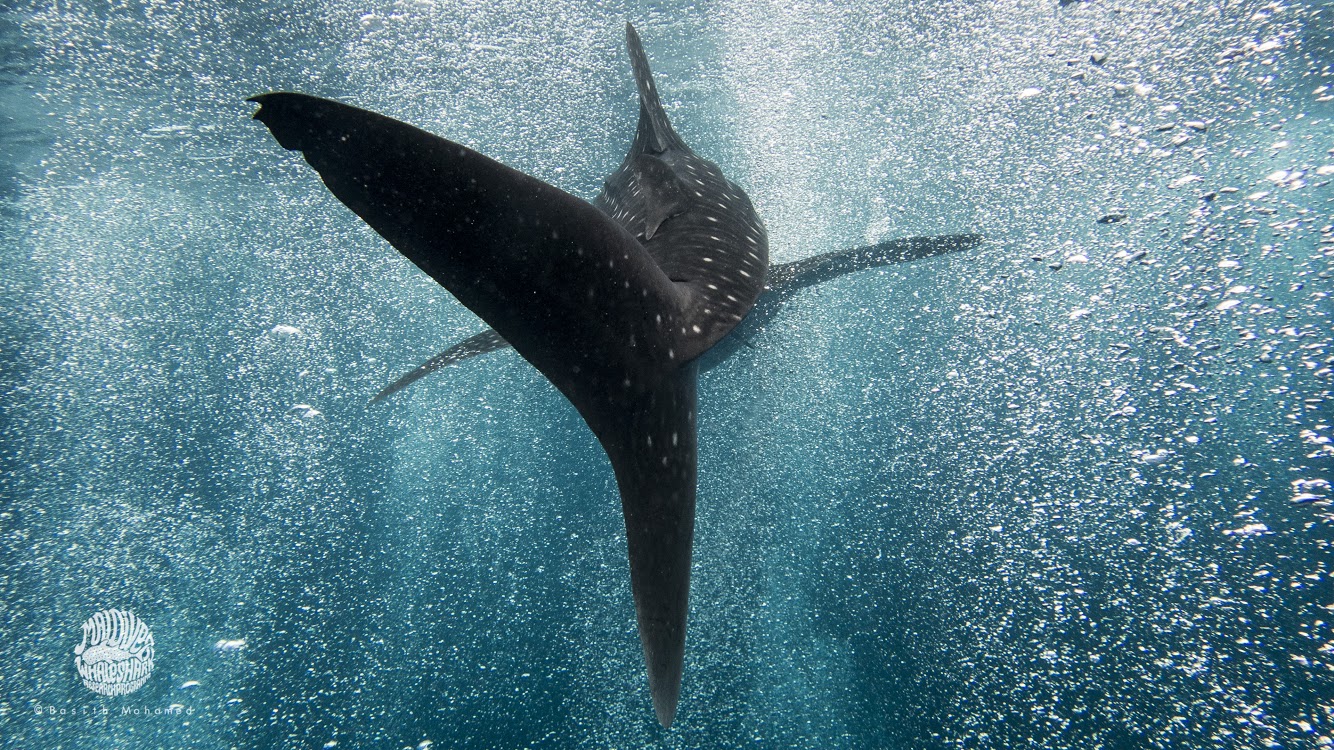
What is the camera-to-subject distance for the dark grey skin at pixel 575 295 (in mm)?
1116

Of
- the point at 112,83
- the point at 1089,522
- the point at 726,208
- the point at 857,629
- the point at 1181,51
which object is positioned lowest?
the point at 857,629

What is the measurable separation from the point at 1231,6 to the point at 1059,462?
842 centimetres

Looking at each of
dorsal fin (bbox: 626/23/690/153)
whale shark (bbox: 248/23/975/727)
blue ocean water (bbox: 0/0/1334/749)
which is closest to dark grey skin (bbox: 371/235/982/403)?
blue ocean water (bbox: 0/0/1334/749)

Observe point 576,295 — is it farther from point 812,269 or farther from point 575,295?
point 812,269

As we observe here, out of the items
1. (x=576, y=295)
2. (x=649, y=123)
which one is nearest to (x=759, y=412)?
(x=649, y=123)

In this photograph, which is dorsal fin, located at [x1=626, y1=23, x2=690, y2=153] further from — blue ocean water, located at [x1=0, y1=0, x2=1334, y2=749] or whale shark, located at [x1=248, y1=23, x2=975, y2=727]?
whale shark, located at [x1=248, y1=23, x2=975, y2=727]

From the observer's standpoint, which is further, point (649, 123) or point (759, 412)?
point (759, 412)

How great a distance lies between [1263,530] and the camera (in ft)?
11.9

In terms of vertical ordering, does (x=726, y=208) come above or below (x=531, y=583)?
above

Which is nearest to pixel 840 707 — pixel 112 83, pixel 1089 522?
pixel 1089 522

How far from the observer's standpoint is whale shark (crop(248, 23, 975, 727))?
112cm

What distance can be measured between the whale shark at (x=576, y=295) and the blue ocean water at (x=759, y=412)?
2722 mm

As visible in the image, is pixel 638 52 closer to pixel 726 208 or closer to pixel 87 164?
pixel 726 208

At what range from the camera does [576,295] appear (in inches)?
54.0
